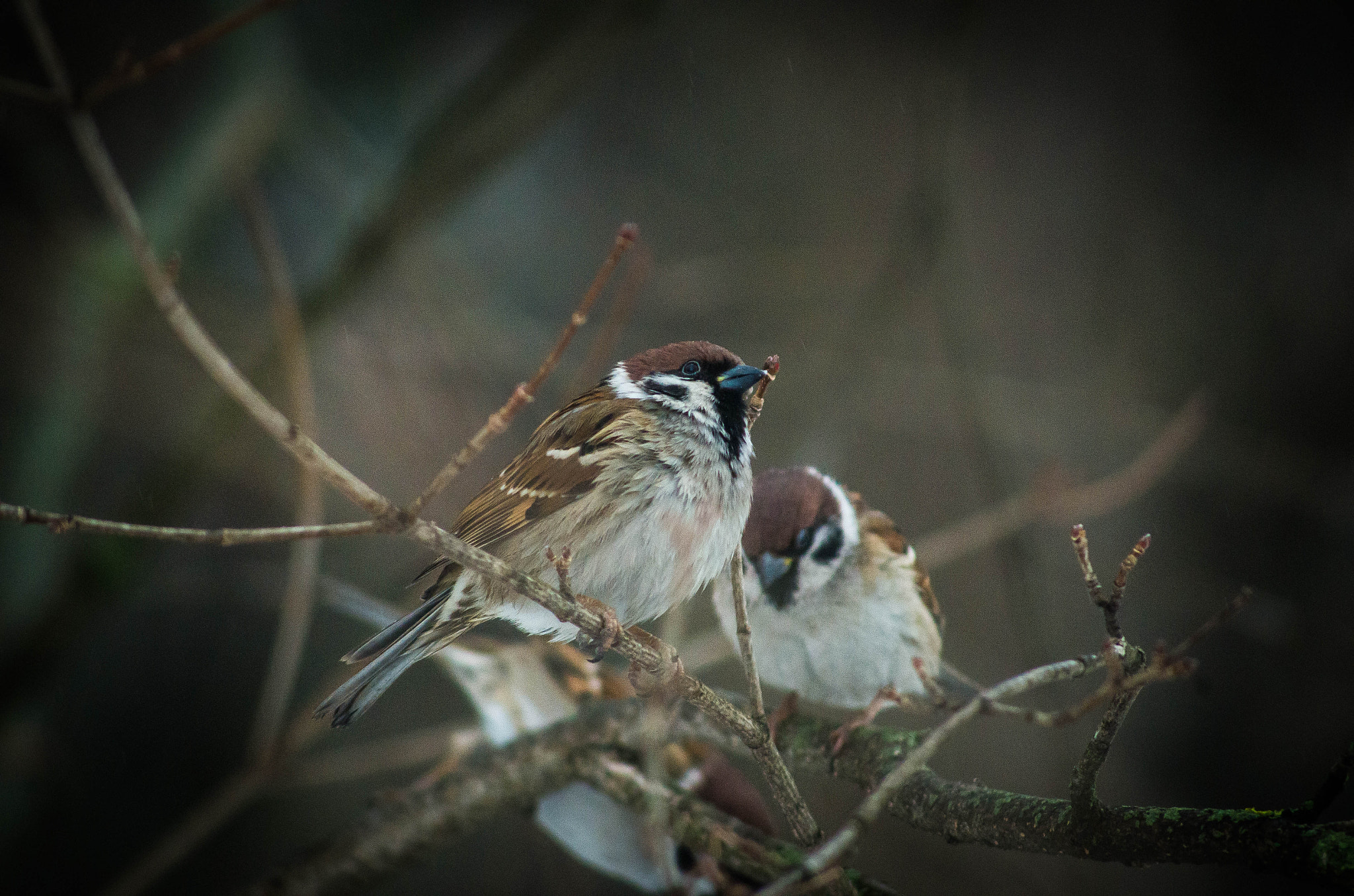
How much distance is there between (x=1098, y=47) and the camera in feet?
17.7

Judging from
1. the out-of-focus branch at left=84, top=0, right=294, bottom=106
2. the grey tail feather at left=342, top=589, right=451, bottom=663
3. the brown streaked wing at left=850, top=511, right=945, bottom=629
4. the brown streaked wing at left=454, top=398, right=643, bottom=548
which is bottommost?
the brown streaked wing at left=850, top=511, right=945, bottom=629

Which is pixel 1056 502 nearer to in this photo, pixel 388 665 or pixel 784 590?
pixel 784 590

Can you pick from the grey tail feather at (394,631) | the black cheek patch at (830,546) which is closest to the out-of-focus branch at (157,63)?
the grey tail feather at (394,631)

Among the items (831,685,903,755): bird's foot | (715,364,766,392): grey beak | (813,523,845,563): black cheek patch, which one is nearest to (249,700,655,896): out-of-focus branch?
(831,685,903,755): bird's foot

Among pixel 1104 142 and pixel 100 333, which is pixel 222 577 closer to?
pixel 100 333

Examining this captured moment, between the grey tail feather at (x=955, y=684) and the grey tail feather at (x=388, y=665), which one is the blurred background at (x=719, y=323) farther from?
the grey tail feather at (x=388, y=665)

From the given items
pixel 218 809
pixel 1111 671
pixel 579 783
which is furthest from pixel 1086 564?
pixel 218 809

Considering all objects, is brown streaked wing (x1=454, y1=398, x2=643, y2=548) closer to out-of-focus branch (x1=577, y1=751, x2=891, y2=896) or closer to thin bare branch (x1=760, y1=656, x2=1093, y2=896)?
out-of-focus branch (x1=577, y1=751, x2=891, y2=896)

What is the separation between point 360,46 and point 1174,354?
4.47 metres

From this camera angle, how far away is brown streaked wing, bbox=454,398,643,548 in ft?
6.26

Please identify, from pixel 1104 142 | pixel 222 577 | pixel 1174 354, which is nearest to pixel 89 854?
pixel 222 577

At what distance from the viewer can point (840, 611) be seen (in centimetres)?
274

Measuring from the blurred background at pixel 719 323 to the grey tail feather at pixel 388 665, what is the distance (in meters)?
1.69

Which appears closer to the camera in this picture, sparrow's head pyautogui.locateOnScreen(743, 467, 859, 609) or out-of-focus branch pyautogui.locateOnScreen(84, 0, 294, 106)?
out-of-focus branch pyautogui.locateOnScreen(84, 0, 294, 106)
